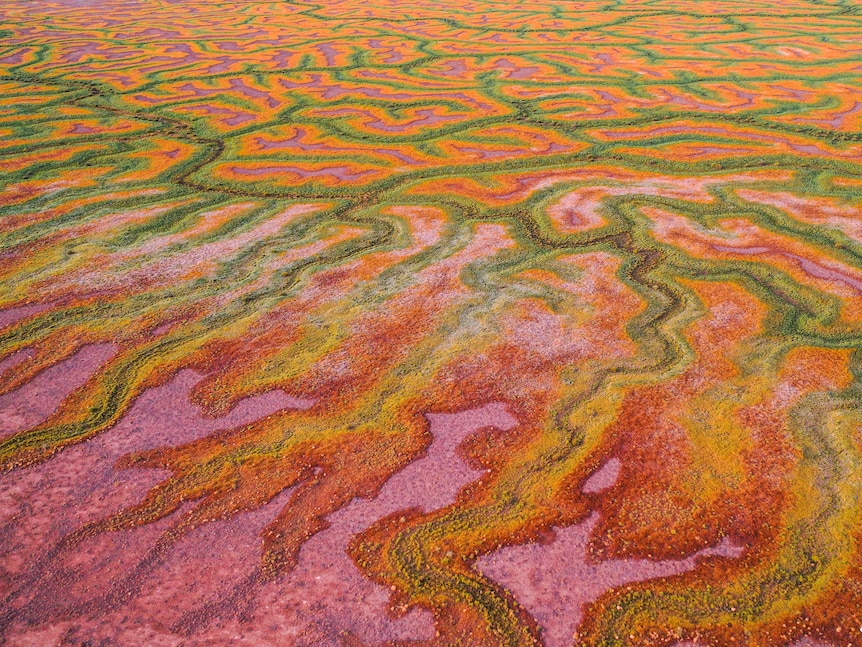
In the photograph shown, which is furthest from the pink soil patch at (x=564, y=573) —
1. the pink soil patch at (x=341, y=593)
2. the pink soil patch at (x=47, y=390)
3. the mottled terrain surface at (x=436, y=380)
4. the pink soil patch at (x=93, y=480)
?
the pink soil patch at (x=47, y=390)

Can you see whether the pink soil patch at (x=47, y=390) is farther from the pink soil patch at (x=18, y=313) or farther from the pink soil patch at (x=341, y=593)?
the pink soil patch at (x=341, y=593)

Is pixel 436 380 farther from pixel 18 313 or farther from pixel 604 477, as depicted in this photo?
pixel 18 313

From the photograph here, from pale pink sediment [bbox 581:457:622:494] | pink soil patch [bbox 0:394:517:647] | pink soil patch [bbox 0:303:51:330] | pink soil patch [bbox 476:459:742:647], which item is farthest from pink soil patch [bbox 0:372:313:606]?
pale pink sediment [bbox 581:457:622:494]

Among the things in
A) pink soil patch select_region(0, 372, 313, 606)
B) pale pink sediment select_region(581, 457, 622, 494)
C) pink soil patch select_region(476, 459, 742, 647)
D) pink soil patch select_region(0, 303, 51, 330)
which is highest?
pink soil patch select_region(0, 303, 51, 330)

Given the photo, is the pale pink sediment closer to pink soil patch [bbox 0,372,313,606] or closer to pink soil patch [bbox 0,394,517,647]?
pink soil patch [bbox 0,394,517,647]

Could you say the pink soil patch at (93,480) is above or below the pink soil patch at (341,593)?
above

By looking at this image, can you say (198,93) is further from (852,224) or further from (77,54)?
(852,224)
